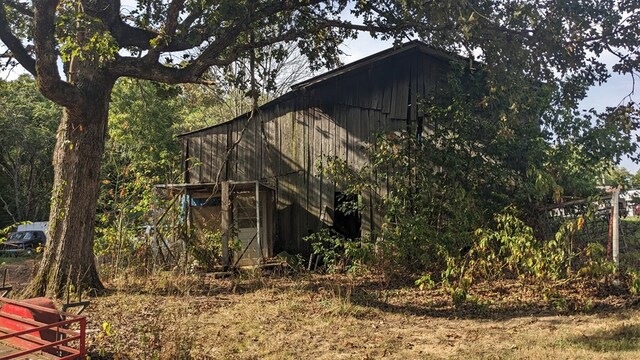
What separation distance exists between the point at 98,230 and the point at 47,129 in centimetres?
2369

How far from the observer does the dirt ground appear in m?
6.23

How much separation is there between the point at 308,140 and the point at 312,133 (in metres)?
0.24

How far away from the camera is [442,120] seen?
12.2 m

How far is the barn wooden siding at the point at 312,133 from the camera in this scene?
13.6 m

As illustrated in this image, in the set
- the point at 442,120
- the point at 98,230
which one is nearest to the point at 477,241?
the point at 442,120

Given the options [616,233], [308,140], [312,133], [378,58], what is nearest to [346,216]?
[308,140]

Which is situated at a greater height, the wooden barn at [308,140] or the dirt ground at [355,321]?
the wooden barn at [308,140]

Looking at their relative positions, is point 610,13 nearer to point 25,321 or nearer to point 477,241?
point 477,241

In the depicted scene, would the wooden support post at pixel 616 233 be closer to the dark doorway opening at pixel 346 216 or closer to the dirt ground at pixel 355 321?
the dirt ground at pixel 355 321

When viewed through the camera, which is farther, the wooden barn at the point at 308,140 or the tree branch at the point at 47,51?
the wooden barn at the point at 308,140

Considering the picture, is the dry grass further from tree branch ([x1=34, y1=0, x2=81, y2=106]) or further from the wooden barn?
tree branch ([x1=34, y1=0, x2=81, y2=106])

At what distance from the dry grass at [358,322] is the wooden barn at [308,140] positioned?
145 inches

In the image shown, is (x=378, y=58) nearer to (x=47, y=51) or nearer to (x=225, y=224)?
(x=225, y=224)

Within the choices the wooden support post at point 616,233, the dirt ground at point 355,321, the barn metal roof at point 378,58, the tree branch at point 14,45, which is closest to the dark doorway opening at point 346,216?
the dirt ground at point 355,321
